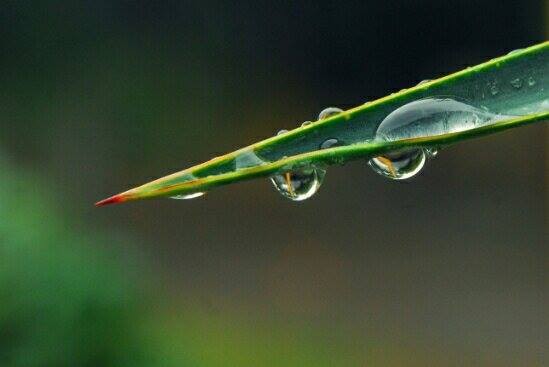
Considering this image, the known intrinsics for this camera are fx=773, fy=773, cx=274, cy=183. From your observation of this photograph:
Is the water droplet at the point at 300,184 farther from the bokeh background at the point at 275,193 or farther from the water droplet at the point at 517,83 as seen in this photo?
the bokeh background at the point at 275,193

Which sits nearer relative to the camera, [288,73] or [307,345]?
[307,345]

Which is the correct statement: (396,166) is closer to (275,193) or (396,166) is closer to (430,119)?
(430,119)

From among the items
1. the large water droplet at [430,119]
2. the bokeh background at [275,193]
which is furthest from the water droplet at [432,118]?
the bokeh background at [275,193]

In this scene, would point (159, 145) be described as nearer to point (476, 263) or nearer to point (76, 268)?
point (76, 268)

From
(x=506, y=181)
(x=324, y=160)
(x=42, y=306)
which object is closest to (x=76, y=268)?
(x=42, y=306)

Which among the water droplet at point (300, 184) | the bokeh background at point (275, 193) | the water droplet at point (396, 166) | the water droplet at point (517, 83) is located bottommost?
the water droplet at point (300, 184)
